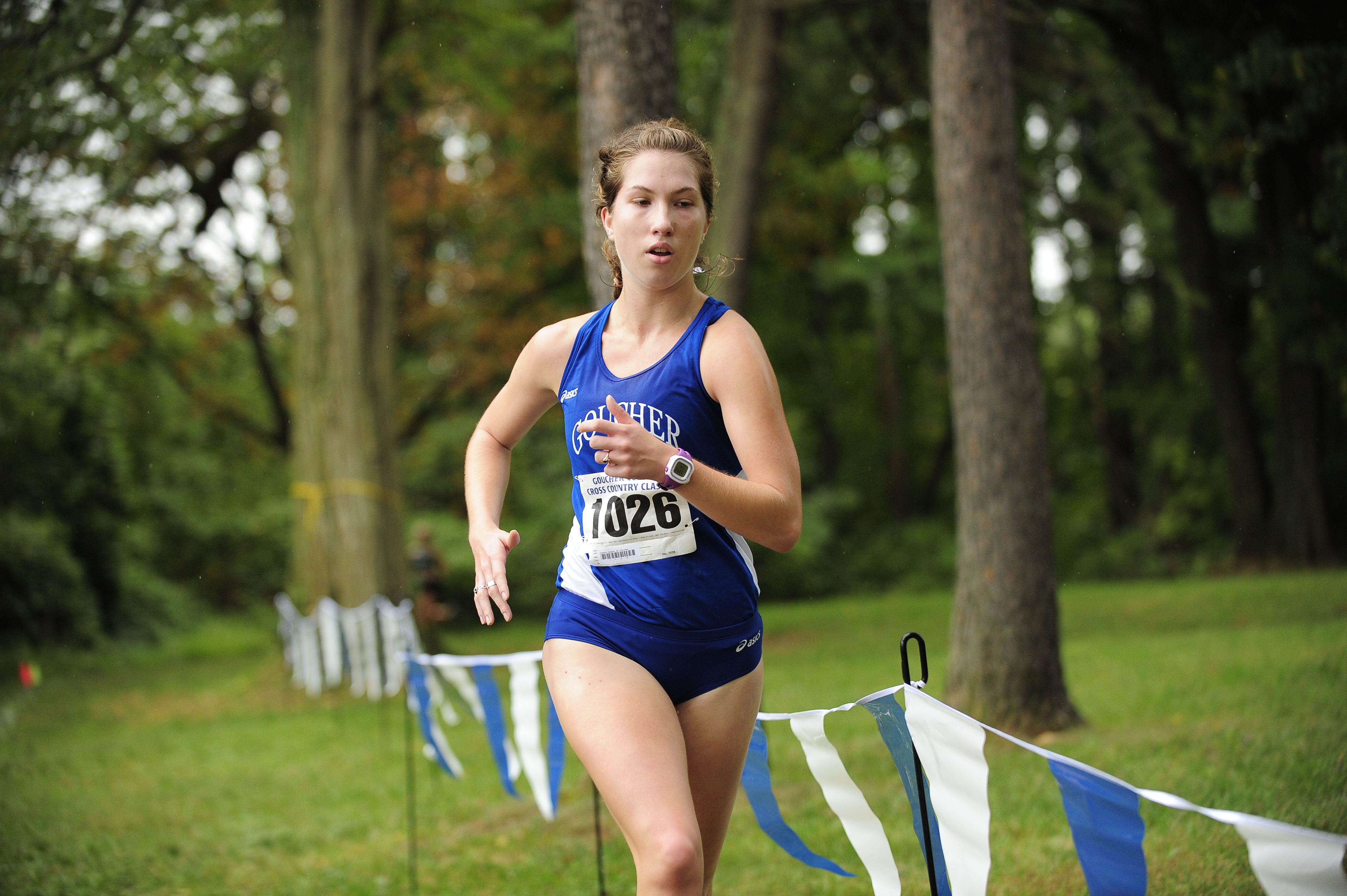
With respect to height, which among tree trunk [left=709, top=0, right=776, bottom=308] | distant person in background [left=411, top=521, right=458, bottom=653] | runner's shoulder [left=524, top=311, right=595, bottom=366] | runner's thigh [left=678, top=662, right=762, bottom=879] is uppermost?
tree trunk [left=709, top=0, right=776, bottom=308]

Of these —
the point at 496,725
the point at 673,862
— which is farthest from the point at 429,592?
the point at 673,862

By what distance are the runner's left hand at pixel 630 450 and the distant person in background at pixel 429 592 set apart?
12.9m

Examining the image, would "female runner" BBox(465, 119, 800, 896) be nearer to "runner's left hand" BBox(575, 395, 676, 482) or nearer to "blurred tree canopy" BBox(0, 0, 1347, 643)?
"runner's left hand" BBox(575, 395, 676, 482)

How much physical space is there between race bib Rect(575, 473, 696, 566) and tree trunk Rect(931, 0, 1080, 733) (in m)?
4.89

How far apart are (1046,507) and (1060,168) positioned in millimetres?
19833

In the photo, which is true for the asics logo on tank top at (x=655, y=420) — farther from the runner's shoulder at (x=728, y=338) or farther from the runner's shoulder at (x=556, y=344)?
the runner's shoulder at (x=556, y=344)

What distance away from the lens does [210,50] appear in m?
11.8

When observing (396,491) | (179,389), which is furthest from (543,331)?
(179,389)

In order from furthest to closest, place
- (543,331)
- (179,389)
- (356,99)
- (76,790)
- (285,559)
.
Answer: (285,559) < (179,389) < (356,99) < (76,790) < (543,331)

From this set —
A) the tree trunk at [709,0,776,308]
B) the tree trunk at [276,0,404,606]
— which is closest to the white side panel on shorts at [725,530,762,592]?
the tree trunk at [709,0,776,308]

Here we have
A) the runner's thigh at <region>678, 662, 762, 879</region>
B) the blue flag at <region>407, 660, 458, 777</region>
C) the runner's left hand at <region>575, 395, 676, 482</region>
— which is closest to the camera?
the runner's left hand at <region>575, 395, 676, 482</region>

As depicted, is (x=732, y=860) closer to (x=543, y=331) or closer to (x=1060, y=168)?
(x=543, y=331)

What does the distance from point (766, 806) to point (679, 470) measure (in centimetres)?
200

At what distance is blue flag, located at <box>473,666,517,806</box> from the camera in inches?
220
